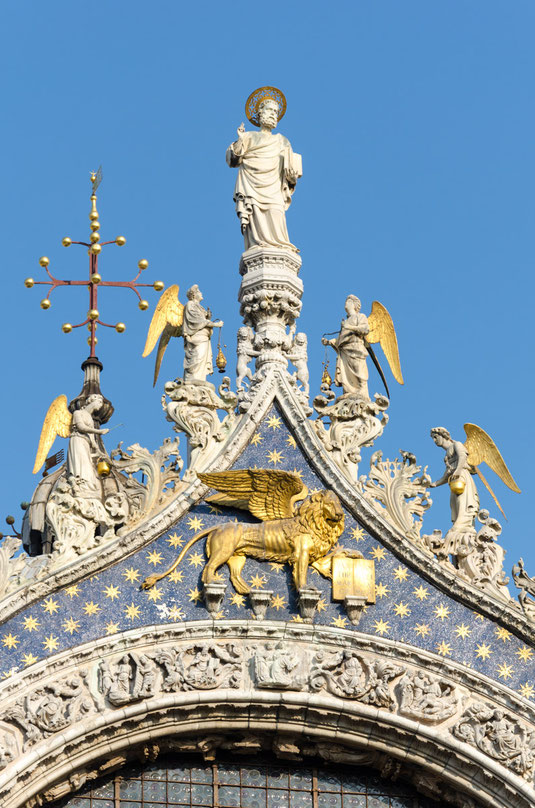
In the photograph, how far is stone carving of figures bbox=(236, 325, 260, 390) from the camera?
25.9 metres

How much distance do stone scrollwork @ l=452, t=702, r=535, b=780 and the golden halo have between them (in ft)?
24.9

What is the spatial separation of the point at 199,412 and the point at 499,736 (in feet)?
15.1

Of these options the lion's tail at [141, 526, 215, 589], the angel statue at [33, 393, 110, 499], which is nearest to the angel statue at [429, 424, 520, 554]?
the lion's tail at [141, 526, 215, 589]

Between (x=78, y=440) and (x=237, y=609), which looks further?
(x=78, y=440)

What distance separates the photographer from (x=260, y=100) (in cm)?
2792

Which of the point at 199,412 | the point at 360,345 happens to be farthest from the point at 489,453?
the point at 199,412

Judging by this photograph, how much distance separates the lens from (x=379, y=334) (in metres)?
26.8

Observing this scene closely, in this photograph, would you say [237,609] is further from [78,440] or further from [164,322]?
[164,322]

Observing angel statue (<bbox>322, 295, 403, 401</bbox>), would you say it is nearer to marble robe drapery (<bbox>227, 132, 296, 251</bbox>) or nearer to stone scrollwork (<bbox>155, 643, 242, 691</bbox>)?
marble robe drapery (<bbox>227, 132, 296, 251</bbox>)

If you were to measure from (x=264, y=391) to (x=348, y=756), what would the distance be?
4.01m

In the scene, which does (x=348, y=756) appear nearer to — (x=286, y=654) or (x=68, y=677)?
(x=286, y=654)

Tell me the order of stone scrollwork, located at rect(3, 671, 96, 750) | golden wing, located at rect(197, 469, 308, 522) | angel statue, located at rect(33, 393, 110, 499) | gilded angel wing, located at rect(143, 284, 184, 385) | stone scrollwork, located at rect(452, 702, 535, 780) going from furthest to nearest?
gilded angel wing, located at rect(143, 284, 184, 385), angel statue, located at rect(33, 393, 110, 499), golden wing, located at rect(197, 469, 308, 522), stone scrollwork, located at rect(452, 702, 535, 780), stone scrollwork, located at rect(3, 671, 96, 750)

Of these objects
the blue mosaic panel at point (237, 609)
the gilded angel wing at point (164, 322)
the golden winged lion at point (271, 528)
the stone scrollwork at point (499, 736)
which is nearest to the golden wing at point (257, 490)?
the golden winged lion at point (271, 528)

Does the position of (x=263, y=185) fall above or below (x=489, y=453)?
above
